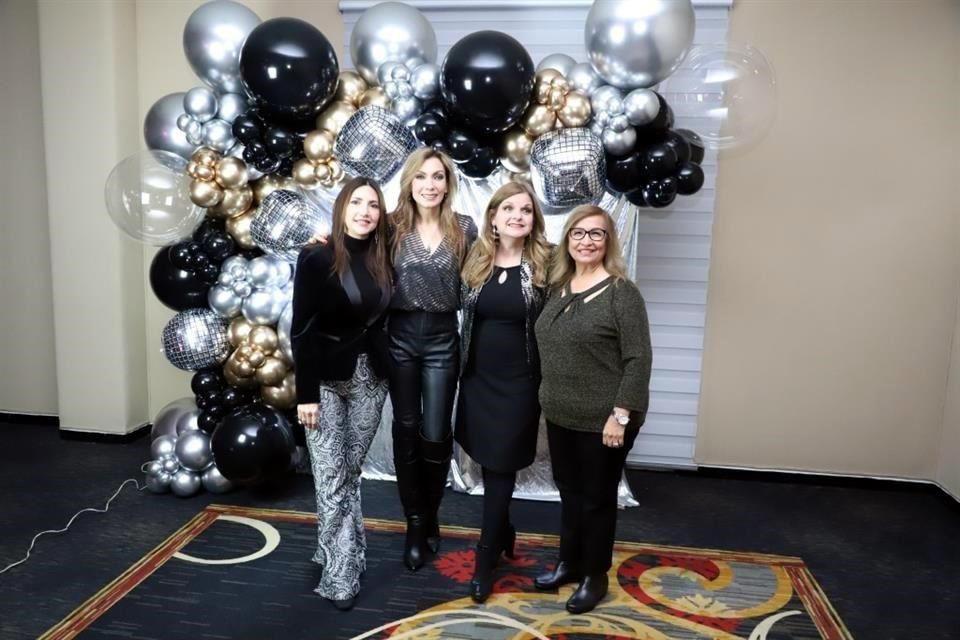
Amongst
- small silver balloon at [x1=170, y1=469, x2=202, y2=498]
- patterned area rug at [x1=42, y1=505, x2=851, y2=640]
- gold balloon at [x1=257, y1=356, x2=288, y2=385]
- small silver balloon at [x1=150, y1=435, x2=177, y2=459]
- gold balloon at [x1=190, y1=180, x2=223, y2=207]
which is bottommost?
patterned area rug at [x1=42, y1=505, x2=851, y2=640]

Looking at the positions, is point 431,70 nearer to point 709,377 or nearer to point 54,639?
point 709,377

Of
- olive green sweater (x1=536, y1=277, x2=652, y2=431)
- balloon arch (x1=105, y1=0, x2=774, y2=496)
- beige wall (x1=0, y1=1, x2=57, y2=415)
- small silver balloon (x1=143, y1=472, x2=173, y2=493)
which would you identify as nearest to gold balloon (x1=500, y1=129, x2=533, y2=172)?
balloon arch (x1=105, y1=0, x2=774, y2=496)

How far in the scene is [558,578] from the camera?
276 centimetres

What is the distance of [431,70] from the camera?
3209 mm

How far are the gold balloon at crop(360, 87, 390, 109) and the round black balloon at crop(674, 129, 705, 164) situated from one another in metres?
1.25

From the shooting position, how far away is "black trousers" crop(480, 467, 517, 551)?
2615 mm

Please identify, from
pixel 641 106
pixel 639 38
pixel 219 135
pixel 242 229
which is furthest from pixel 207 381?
pixel 639 38

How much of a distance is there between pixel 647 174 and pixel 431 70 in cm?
101

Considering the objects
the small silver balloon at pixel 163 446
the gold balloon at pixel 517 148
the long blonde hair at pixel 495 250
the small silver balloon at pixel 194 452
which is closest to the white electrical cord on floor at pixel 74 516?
the small silver balloon at pixel 163 446

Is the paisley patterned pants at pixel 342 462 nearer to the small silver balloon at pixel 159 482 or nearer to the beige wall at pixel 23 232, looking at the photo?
the small silver balloon at pixel 159 482

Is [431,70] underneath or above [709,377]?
above

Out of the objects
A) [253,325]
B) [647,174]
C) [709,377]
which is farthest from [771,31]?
[253,325]

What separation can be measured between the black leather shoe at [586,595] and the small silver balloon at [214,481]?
178cm

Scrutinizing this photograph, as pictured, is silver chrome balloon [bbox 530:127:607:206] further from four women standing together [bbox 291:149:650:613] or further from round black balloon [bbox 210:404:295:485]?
round black balloon [bbox 210:404:295:485]
